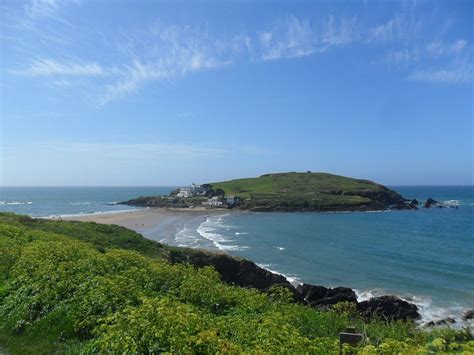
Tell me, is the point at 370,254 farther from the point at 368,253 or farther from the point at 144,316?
the point at 144,316

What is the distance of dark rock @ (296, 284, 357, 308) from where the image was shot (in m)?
31.8

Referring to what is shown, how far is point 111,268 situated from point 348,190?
14694 centimetres

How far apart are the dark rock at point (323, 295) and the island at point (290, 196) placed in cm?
9033

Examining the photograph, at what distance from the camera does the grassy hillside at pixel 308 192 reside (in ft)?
425

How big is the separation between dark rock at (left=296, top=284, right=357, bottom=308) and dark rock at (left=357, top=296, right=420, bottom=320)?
1.49 metres

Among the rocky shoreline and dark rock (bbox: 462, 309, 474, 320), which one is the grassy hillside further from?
dark rock (bbox: 462, 309, 474, 320)

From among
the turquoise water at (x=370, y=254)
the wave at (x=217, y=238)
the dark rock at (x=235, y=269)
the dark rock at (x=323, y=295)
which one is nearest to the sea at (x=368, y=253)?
the turquoise water at (x=370, y=254)

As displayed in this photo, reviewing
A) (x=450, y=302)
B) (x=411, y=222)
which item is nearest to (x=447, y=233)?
(x=411, y=222)

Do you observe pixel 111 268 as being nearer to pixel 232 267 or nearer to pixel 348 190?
pixel 232 267

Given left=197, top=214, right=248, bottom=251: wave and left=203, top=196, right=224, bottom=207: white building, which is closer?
left=197, top=214, right=248, bottom=251: wave

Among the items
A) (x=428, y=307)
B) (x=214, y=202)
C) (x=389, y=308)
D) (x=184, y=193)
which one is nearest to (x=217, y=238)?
(x=428, y=307)

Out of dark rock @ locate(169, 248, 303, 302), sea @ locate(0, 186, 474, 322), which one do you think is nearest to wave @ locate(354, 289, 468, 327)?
sea @ locate(0, 186, 474, 322)

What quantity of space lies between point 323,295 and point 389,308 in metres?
5.34

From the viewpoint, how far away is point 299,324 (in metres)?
11.2
